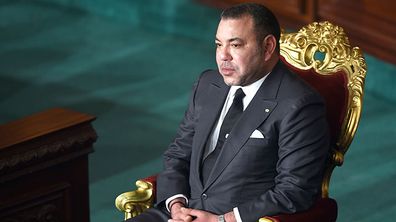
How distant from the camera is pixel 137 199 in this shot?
446cm

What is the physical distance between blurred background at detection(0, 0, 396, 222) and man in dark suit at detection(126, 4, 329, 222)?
1.54 metres

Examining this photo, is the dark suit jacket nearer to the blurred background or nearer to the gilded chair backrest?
the gilded chair backrest

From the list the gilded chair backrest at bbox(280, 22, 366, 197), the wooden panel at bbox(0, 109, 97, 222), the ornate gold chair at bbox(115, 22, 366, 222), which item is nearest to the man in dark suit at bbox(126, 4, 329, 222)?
the ornate gold chair at bbox(115, 22, 366, 222)

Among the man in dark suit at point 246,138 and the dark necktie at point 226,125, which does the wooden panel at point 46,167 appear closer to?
the man in dark suit at point 246,138

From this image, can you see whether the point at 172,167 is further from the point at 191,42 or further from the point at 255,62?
the point at 191,42

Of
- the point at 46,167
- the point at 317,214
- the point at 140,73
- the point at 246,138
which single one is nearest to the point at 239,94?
the point at 246,138

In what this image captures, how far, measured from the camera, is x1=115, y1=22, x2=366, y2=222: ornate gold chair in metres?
4.38

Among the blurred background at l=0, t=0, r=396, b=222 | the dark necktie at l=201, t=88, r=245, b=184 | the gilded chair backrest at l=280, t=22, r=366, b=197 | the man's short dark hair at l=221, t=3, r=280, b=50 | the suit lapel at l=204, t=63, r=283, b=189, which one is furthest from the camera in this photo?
the blurred background at l=0, t=0, r=396, b=222

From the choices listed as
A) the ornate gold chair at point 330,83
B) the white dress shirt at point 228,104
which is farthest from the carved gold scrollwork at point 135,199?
the white dress shirt at point 228,104

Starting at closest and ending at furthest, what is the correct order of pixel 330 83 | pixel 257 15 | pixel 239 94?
pixel 257 15, pixel 239 94, pixel 330 83

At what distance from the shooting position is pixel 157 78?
307 inches

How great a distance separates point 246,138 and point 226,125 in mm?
141

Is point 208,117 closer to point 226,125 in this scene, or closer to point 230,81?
point 226,125

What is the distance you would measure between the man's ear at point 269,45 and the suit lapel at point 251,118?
11 cm
